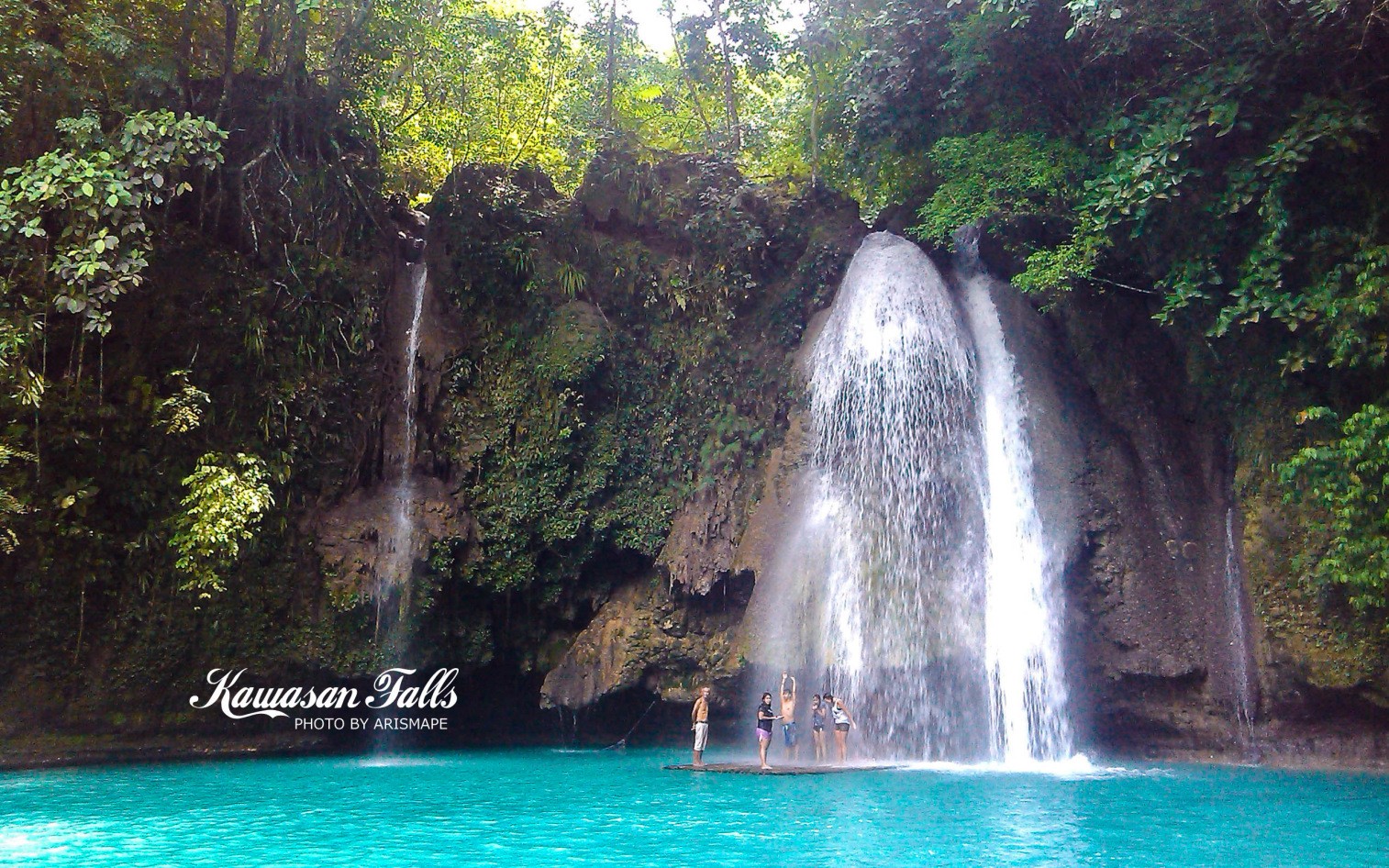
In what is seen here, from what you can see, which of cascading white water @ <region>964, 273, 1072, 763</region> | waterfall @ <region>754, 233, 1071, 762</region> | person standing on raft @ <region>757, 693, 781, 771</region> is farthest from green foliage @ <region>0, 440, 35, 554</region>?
cascading white water @ <region>964, 273, 1072, 763</region>

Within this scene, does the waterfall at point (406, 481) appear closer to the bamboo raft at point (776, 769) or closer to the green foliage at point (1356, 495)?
the bamboo raft at point (776, 769)

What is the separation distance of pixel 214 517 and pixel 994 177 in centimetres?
1235

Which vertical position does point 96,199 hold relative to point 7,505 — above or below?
above

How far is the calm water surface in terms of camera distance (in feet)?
24.1

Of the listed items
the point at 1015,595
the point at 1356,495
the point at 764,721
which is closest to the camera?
the point at 1356,495

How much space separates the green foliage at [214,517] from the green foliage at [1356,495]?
13570 mm

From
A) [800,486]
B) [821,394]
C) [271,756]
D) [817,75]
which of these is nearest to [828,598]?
[800,486]

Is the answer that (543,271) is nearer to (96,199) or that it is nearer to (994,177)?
(96,199)

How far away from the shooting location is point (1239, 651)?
46.0ft

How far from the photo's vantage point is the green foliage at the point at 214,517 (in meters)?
13.5

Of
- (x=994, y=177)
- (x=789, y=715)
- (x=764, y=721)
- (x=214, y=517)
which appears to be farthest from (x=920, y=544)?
(x=214, y=517)

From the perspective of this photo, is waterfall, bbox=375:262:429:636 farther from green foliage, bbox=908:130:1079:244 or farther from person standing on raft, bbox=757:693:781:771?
green foliage, bbox=908:130:1079:244

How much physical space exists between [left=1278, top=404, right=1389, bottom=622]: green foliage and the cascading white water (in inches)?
133

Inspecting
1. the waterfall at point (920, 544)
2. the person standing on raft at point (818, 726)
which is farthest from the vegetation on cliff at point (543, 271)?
the person standing on raft at point (818, 726)
